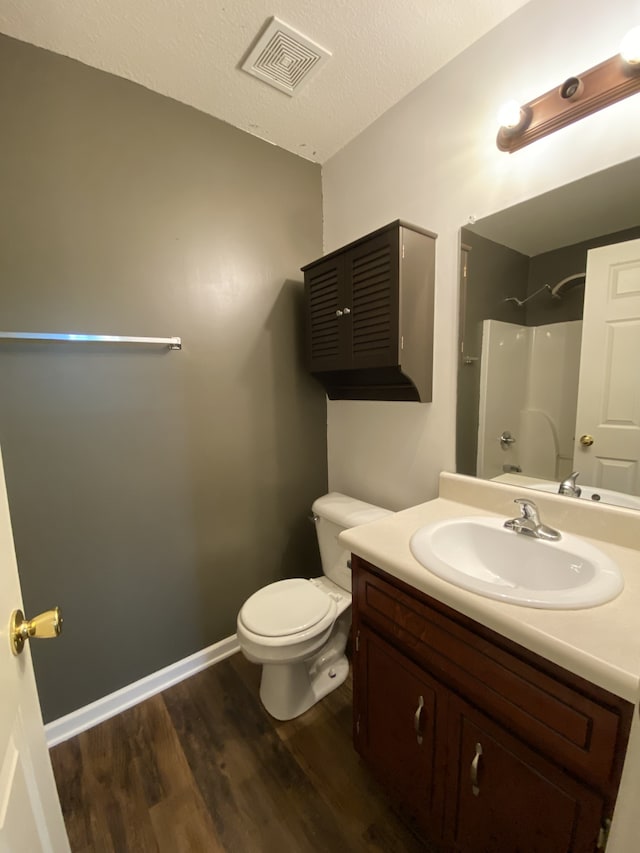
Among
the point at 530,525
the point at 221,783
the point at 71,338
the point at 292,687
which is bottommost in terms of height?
the point at 221,783

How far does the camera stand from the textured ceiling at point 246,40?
1.07 m

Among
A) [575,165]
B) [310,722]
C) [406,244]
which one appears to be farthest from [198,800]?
[575,165]

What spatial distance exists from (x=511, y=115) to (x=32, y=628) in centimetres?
172

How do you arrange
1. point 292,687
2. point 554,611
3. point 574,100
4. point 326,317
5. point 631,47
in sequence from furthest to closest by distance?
1. point 326,317
2. point 292,687
3. point 574,100
4. point 631,47
5. point 554,611

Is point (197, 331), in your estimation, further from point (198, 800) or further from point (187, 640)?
point (198, 800)

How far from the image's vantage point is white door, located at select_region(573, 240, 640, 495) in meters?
0.96

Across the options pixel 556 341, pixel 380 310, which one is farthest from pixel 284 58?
pixel 556 341

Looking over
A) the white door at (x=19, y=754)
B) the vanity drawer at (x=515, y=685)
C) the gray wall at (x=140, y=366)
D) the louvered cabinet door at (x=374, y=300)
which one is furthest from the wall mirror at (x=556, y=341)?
the white door at (x=19, y=754)

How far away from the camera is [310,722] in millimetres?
1388

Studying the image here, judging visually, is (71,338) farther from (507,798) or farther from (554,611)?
(507,798)

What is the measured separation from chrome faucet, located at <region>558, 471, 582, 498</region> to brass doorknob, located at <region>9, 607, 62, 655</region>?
4.26 feet

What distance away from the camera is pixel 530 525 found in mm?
1044

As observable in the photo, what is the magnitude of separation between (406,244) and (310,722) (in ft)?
6.00

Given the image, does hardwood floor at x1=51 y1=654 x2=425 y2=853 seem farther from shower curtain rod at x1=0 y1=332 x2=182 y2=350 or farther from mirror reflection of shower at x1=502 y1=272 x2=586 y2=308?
mirror reflection of shower at x1=502 y1=272 x2=586 y2=308
